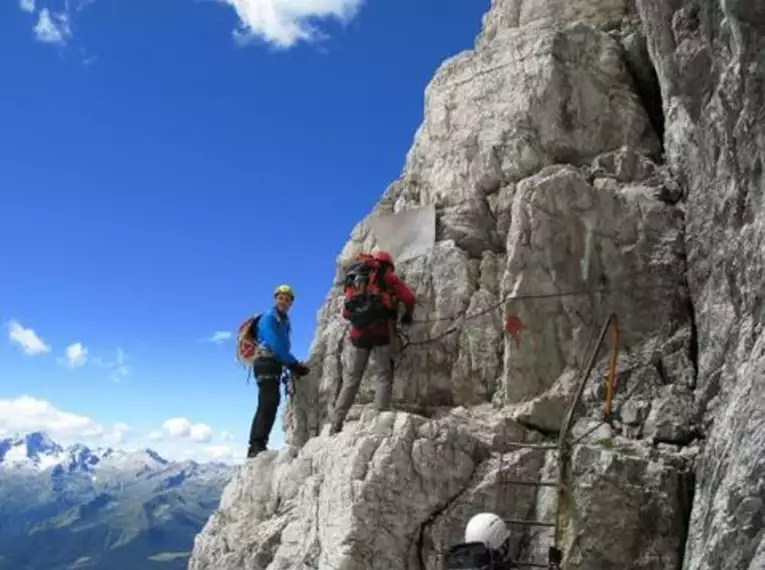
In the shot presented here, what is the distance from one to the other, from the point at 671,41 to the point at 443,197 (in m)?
6.66

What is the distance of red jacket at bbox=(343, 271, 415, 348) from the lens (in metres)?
17.1

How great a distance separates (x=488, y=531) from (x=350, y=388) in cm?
657

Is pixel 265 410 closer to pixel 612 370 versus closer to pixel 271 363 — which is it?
pixel 271 363

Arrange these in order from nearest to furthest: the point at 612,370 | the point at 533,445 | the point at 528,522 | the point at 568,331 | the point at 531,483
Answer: the point at 528,522
the point at 531,483
the point at 533,445
the point at 612,370
the point at 568,331

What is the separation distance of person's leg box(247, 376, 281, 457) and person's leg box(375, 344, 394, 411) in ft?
11.2

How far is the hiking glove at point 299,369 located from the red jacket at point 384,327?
250 centimetres

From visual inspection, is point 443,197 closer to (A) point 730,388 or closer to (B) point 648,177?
(B) point 648,177

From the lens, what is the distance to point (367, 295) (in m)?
17.1

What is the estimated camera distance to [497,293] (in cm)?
1769

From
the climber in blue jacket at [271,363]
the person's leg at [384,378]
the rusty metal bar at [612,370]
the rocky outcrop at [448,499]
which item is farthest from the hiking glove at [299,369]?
the rusty metal bar at [612,370]

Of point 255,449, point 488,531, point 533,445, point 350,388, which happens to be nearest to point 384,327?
point 350,388

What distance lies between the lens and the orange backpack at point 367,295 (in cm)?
1697

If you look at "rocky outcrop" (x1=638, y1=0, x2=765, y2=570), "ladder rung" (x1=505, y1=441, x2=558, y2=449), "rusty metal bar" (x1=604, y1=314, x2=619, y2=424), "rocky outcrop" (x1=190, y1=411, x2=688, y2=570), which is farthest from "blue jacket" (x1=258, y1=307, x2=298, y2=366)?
"rocky outcrop" (x1=638, y1=0, x2=765, y2=570)

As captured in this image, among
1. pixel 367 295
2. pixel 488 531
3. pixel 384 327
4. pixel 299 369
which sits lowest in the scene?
pixel 488 531
